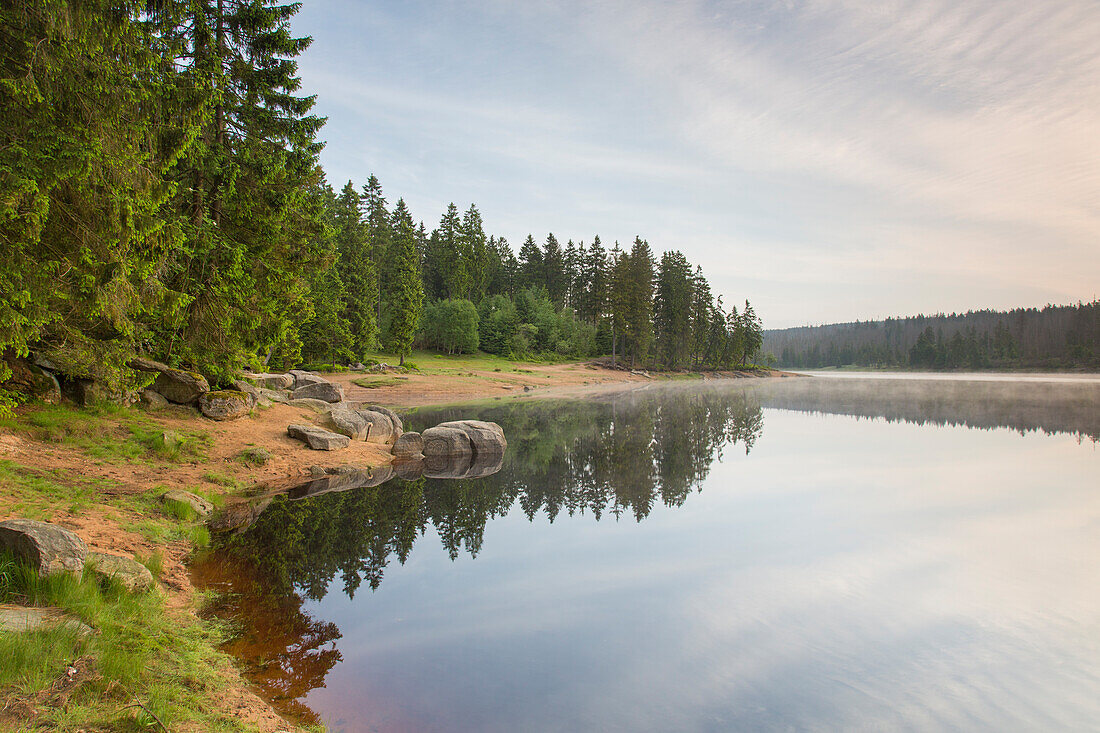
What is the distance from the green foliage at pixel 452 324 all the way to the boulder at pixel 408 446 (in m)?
46.2

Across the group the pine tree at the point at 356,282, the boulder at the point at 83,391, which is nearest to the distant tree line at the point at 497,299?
the pine tree at the point at 356,282

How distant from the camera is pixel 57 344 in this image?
38.2 feet

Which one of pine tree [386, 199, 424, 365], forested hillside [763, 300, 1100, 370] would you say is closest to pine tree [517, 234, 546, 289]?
pine tree [386, 199, 424, 365]

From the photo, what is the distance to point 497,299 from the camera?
7431cm

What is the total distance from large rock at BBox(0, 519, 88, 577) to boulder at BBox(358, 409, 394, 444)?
13186 mm

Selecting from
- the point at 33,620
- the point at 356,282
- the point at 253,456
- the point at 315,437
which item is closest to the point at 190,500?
the point at 253,456

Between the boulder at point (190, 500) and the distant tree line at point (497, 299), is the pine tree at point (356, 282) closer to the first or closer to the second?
the distant tree line at point (497, 299)

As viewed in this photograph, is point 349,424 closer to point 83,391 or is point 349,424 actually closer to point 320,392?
point 83,391

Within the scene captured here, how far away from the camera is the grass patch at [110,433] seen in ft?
37.0

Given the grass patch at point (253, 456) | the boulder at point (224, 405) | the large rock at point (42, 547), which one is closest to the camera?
the large rock at point (42, 547)

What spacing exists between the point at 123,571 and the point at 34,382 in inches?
372

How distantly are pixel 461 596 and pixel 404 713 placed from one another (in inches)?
111

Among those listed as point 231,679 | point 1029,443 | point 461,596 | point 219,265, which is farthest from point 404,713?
point 1029,443

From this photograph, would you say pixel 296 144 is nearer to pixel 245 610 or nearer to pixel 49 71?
pixel 49 71
